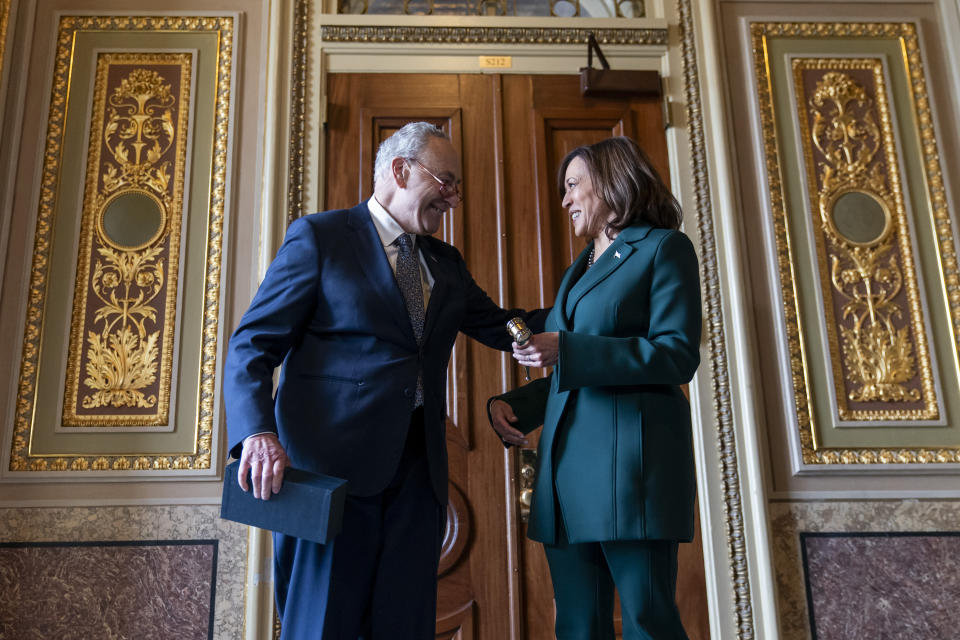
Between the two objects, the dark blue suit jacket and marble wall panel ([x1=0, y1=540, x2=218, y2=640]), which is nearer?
the dark blue suit jacket

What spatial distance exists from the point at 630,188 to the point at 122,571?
206cm

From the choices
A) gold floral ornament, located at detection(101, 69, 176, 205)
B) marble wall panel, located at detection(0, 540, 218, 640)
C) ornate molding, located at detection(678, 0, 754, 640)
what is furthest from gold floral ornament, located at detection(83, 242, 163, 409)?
ornate molding, located at detection(678, 0, 754, 640)

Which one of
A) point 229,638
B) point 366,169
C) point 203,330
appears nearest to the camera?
point 229,638

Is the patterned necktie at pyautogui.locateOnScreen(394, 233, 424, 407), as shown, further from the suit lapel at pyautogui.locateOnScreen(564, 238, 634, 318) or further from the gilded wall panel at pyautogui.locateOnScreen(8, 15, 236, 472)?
the gilded wall panel at pyautogui.locateOnScreen(8, 15, 236, 472)

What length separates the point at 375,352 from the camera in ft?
6.12

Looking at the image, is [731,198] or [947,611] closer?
[947,611]

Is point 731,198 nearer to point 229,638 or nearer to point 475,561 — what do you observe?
point 475,561

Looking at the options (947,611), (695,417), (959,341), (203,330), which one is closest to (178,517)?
(203,330)

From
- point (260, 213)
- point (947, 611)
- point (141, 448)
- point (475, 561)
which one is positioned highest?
point (260, 213)

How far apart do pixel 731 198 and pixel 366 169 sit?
136 centimetres

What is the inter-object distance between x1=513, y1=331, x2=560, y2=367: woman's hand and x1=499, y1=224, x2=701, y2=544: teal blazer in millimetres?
18

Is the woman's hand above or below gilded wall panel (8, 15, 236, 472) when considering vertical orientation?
below

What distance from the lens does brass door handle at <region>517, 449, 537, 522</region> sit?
3.08m

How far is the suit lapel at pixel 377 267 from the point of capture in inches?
75.4
